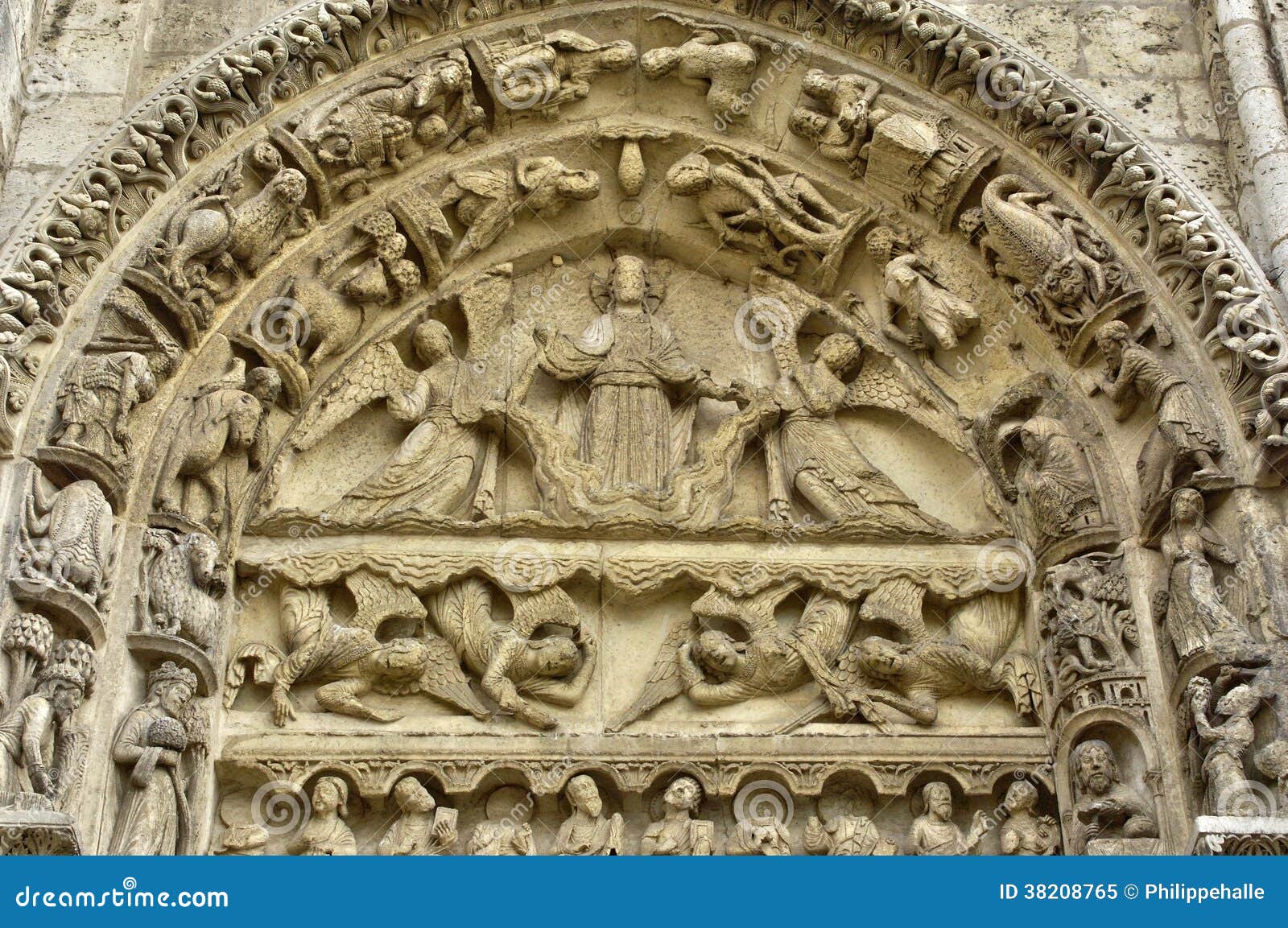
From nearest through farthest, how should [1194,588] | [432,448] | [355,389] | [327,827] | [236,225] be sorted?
[1194,588]
[327,827]
[236,225]
[432,448]
[355,389]

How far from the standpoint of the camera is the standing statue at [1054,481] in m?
7.80

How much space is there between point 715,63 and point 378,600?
3.06 meters

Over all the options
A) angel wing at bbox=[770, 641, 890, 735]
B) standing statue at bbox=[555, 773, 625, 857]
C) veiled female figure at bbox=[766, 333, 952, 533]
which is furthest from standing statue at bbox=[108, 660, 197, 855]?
veiled female figure at bbox=[766, 333, 952, 533]

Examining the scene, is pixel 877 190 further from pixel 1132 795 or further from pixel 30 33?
pixel 30 33

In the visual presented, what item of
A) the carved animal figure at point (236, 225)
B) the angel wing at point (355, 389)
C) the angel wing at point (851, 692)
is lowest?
the angel wing at point (851, 692)

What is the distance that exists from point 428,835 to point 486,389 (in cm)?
219

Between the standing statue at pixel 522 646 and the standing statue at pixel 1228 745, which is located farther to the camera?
the standing statue at pixel 522 646

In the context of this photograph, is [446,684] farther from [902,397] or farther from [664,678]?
[902,397]

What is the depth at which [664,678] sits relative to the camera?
7.88m

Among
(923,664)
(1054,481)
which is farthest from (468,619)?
(1054,481)

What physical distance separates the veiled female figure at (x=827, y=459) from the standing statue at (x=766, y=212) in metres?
0.43

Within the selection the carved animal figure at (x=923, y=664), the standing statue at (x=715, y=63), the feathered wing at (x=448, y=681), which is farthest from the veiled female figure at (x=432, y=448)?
the carved animal figure at (x=923, y=664)

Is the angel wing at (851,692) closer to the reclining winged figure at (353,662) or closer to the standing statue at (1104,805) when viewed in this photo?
the standing statue at (1104,805)

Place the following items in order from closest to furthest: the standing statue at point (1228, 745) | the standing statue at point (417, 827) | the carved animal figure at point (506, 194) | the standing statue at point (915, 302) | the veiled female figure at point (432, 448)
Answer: the standing statue at point (1228, 745) → the standing statue at point (417, 827) → the veiled female figure at point (432, 448) → the standing statue at point (915, 302) → the carved animal figure at point (506, 194)
